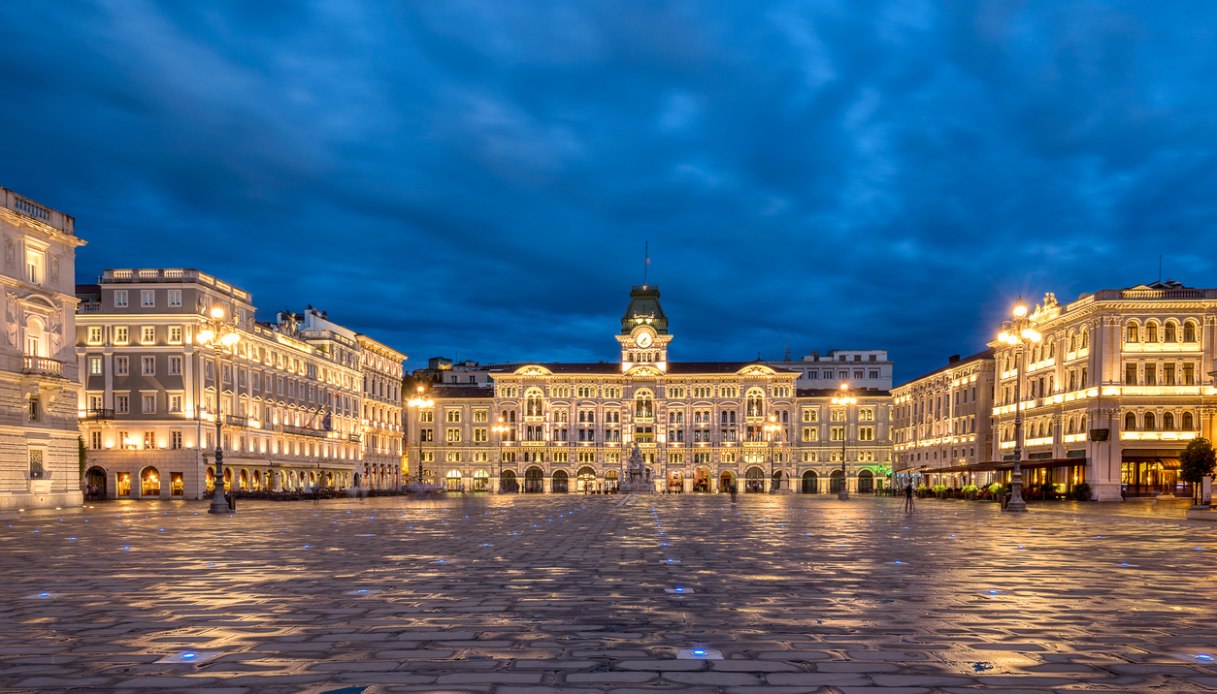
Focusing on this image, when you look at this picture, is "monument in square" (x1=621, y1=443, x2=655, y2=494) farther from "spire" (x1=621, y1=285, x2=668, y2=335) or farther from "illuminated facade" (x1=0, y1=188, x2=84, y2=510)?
"illuminated facade" (x1=0, y1=188, x2=84, y2=510)

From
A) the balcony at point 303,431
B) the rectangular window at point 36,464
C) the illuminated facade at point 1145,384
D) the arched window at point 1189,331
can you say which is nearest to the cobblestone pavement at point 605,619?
the rectangular window at point 36,464

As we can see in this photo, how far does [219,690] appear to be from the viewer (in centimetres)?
705

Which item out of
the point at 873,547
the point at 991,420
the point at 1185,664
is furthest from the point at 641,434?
the point at 1185,664

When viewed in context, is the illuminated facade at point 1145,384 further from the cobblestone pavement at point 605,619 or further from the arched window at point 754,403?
the arched window at point 754,403

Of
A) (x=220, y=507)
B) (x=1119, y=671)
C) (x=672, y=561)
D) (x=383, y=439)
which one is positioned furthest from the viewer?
(x=383, y=439)

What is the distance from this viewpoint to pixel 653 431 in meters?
142

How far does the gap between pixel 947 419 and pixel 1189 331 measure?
117 ft

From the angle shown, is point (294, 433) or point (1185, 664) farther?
point (294, 433)

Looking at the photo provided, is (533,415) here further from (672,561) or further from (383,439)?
(672,561)

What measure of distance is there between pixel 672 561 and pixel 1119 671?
9.96 meters

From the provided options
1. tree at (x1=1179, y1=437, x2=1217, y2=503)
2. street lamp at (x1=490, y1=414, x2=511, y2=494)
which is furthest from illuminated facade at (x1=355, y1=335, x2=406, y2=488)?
tree at (x1=1179, y1=437, x2=1217, y2=503)

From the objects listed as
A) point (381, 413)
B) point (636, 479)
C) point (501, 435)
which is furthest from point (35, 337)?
point (501, 435)

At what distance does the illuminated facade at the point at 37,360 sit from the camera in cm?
4597

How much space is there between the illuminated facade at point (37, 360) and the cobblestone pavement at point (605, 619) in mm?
30794
